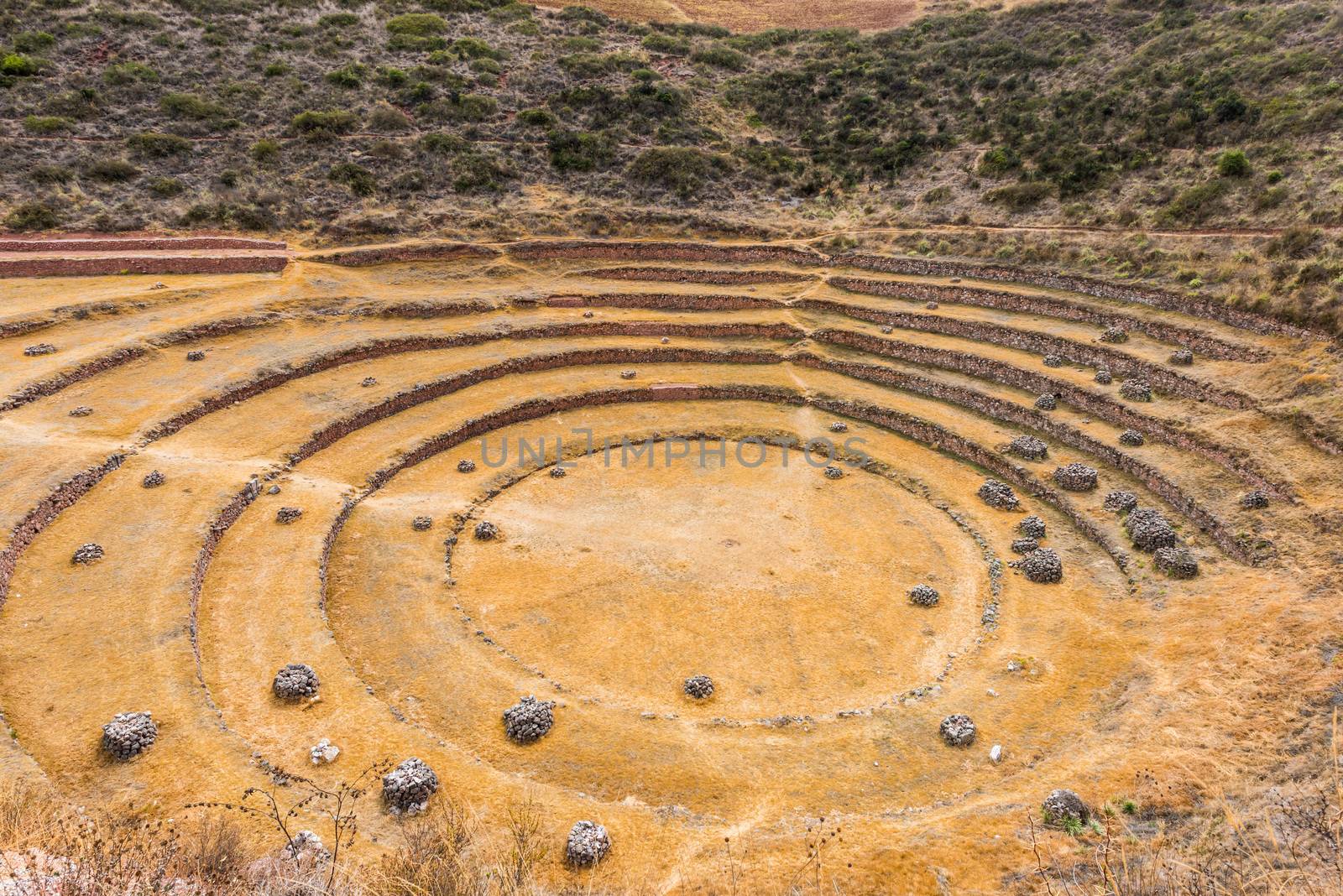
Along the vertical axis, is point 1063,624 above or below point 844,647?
above

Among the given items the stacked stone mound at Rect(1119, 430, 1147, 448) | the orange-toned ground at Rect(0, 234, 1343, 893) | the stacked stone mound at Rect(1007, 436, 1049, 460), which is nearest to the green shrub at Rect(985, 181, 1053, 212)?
the orange-toned ground at Rect(0, 234, 1343, 893)

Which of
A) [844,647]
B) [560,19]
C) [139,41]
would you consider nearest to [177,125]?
[139,41]

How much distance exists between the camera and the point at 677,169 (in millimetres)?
69312

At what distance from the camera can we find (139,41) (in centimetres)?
6912

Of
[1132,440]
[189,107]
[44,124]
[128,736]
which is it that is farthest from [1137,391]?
[44,124]

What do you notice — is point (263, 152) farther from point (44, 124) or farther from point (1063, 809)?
point (1063, 809)

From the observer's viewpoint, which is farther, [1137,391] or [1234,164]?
[1234,164]

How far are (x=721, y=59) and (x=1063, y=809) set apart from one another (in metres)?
94.9

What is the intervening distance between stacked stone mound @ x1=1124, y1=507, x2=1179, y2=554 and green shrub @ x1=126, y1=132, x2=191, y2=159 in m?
77.2

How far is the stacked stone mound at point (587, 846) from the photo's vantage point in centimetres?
1518

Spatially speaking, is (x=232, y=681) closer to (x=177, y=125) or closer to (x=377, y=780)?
(x=377, y=780)

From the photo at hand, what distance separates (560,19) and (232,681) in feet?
321

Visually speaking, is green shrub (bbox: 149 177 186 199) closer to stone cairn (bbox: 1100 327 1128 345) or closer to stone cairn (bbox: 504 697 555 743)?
stone cairn (bbox: 504 697 555 743)

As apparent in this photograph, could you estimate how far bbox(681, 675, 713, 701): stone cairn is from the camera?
22.1 metres
